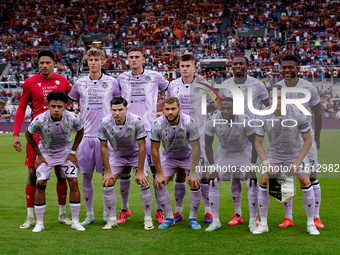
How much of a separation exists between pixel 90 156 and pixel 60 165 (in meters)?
0.53

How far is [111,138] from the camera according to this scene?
22.9 ft

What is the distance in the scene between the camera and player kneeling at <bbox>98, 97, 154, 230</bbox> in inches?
269

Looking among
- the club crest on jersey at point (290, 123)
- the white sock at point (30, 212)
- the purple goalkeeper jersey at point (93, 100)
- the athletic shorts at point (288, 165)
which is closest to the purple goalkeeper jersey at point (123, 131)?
the purple goalkeeper jersey at point (93, 100)

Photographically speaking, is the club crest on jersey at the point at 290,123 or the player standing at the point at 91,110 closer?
the club crest on jersey at the point at 290,123

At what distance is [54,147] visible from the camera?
7027 millimetres

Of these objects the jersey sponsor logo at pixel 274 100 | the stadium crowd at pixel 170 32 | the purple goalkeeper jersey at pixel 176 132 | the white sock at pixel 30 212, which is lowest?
the white sock at pixel 30 212

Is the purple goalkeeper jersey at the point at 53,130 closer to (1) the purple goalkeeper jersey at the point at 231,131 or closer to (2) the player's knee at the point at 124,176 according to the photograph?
(2) the player's knee at the point at 124,176

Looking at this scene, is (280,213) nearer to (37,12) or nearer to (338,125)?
(338,125)

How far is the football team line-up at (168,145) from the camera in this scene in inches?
261

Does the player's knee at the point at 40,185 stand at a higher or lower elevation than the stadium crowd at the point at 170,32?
lower

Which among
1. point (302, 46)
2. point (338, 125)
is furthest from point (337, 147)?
point (302, 46)

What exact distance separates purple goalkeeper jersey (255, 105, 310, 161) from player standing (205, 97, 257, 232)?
327 mm

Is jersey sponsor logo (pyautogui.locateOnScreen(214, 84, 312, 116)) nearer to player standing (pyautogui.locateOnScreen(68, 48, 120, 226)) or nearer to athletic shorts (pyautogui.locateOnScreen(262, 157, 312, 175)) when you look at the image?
athletic shorts (pyautogui.locateOnScreen(262, 157, 312, 175))

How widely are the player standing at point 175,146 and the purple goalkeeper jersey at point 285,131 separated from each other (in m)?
0.94
